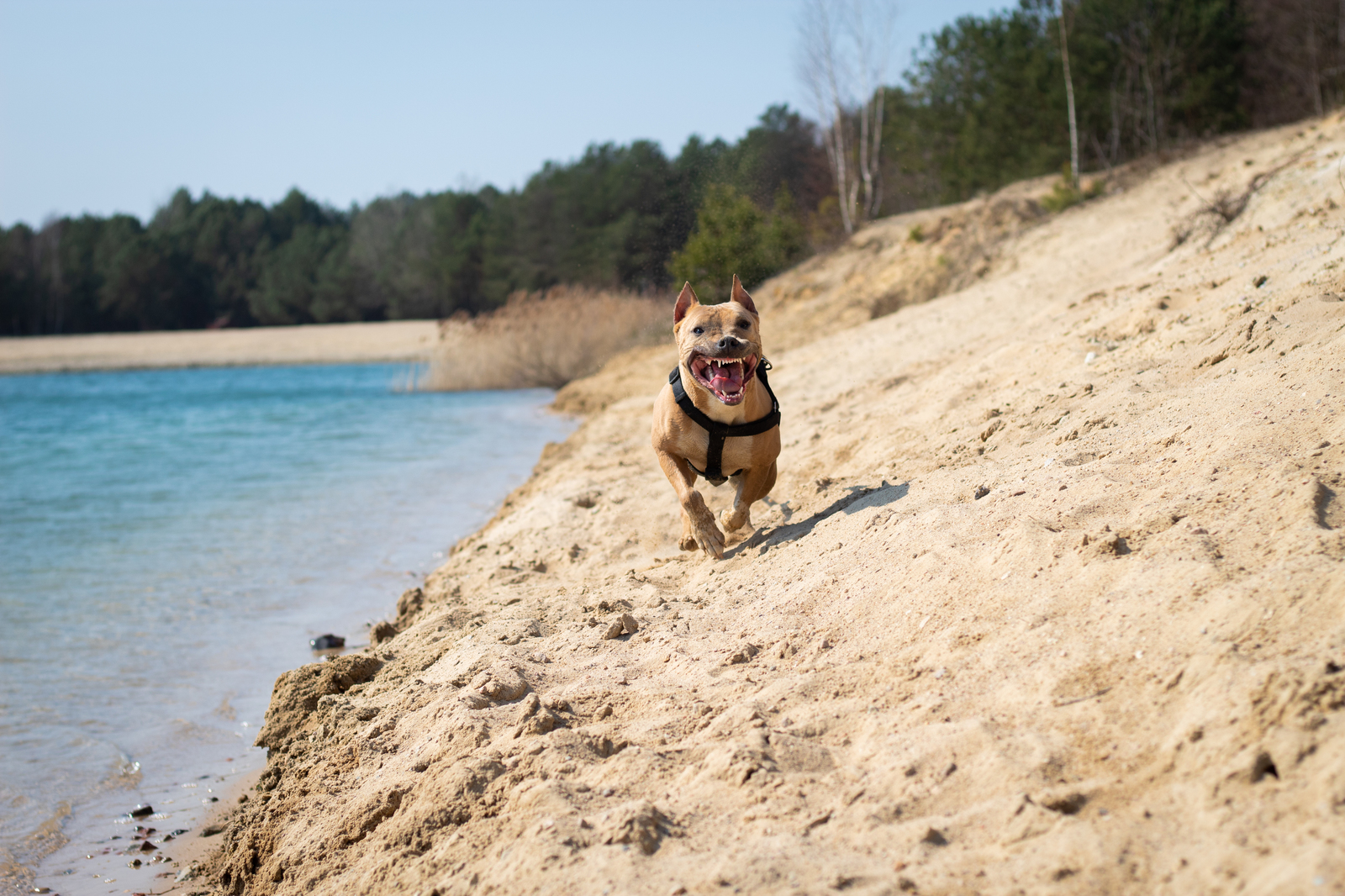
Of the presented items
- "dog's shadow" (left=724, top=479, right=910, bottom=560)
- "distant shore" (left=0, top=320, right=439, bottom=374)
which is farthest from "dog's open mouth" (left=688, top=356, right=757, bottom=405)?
"distant shore" (left=0, top=320, right=439, bottom=374)

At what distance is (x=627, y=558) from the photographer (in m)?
5.68

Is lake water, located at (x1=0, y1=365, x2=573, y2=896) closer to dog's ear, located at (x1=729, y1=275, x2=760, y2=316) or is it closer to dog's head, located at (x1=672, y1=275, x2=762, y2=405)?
dog's head, located at (x1=672, y1=275, x2=762, y2=405)

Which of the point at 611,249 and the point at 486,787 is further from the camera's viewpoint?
the point at 611,249

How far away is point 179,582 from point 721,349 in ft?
18.8

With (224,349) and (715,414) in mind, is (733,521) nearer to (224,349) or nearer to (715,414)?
(715,414)

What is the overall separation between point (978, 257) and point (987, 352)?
910 cm

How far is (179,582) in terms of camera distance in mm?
7867

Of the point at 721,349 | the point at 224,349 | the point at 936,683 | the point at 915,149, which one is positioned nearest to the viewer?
the point at 936,683

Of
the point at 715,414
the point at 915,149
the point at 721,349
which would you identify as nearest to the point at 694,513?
the point at 715,414

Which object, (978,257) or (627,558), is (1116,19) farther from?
(627,558)

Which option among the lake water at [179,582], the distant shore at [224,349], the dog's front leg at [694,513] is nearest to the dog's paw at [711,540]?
the dog's front leg at [694,513]

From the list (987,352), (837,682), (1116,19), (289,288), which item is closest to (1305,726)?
(837,682)

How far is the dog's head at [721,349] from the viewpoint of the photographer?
15.0 ft

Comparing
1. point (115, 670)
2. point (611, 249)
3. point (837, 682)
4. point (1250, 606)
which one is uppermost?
point (611, 249)
